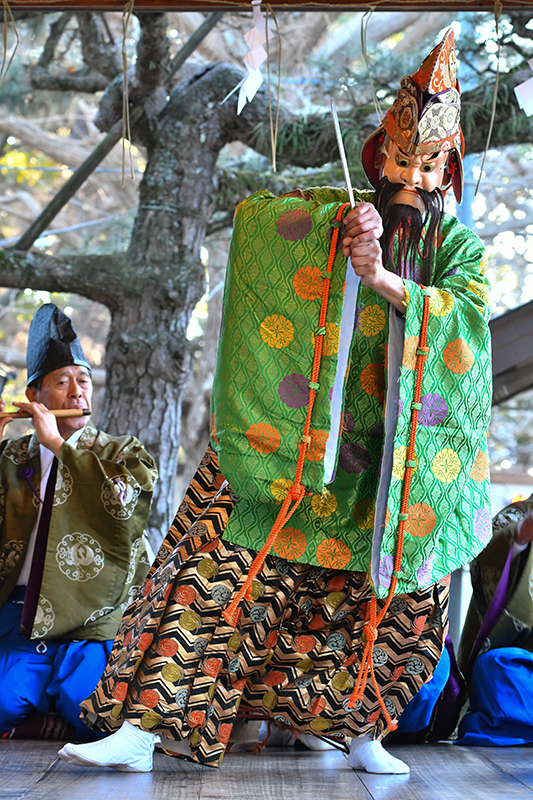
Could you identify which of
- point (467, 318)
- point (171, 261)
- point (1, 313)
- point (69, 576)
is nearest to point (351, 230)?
point (467, 318)

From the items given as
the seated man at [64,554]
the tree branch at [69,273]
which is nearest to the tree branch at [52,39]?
the tree branch at [69,273]

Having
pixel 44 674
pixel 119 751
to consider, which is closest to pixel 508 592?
pixel 119 751

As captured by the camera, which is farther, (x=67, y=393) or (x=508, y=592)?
(x=67, y=393)

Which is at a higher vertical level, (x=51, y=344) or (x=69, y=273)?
(x=69, y=273)

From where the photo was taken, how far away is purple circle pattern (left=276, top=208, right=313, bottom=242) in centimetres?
205

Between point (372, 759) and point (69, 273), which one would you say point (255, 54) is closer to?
point (69, 273)

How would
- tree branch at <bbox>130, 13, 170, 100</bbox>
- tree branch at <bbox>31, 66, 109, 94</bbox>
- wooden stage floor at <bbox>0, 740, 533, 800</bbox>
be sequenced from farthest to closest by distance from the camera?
tree branch at <bbox>31, 66, 109, 94</bbox> < tree branch at <bbox>130, 13, 170, 100</bbox> < wooden stage floor at <bbox>0, 740, 533, 800</bbox>

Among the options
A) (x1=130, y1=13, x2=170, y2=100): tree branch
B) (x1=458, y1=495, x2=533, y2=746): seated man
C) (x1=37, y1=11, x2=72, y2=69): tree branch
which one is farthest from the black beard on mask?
(x1=37, y1=11, x2=72, y2=69): tree branch

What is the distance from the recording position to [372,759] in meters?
2.04

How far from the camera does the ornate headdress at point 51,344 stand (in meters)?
2.94

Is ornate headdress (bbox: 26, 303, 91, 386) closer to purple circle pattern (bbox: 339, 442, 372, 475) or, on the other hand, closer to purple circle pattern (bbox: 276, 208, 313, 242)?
purple circle pattern (bbox: 276, 208, 313, 242)

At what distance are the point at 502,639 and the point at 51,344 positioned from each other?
1879 millimetres

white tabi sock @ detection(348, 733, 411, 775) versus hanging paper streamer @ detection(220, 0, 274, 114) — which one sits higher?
hanging paper streamer @ detection(220, 0, 274, 114)

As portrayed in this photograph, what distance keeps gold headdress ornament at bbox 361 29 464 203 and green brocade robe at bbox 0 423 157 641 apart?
1.38 meters
